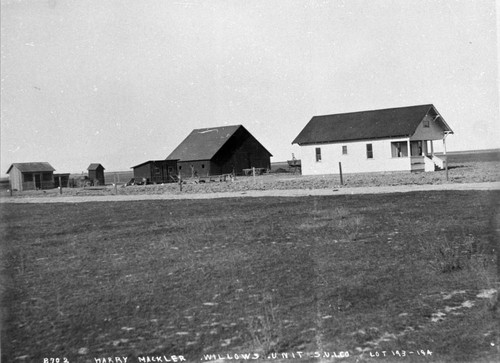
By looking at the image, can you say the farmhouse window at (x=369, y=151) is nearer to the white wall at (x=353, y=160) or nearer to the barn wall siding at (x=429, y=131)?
the white wall at (x=353, y=160)

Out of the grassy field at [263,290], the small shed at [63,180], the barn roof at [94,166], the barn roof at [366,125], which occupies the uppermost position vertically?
the barn roof at [366,125]

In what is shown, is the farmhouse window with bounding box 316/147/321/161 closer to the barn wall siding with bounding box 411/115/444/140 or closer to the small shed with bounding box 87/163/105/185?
the barn wall siding with bounding box 411/115/444/140

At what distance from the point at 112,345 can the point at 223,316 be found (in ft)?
4.20

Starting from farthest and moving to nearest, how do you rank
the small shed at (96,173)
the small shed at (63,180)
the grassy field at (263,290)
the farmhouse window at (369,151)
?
the small shed at (63,180) < the small shed at (96,173) < the farmhouse window at (369,151) < the grassy field at (263,290)

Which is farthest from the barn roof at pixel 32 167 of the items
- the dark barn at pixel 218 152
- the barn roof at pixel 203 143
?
the barn roof at pixel 203 143

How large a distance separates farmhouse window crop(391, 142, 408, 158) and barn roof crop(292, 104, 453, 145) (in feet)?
3.02

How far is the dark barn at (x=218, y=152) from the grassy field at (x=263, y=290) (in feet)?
124

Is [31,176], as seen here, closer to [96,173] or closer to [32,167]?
[32,167]

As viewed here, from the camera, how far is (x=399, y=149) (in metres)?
37.4

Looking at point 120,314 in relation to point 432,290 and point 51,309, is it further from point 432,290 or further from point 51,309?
point 432,290

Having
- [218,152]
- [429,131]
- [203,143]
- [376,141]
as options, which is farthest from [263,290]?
[203,143]

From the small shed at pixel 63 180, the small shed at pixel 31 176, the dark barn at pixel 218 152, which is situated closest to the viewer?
the dark barn at pixel 218 152

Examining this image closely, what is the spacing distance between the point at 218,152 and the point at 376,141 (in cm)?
1841

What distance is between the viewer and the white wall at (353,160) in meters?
37.0
